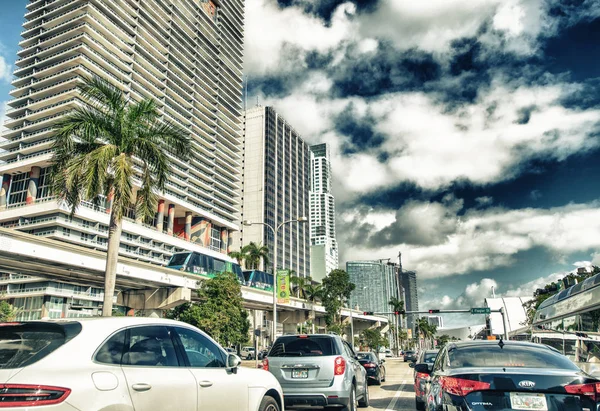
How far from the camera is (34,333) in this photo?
390cm

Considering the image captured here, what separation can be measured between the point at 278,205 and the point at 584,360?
141 meters

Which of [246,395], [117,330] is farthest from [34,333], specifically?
[246,395]

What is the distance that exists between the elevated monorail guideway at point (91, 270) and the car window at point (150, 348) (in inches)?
1097

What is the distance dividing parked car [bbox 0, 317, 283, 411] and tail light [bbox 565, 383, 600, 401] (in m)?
3.43

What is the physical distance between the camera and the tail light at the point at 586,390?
4.84 metres

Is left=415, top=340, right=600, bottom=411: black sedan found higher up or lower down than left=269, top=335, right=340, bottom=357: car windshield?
lower down

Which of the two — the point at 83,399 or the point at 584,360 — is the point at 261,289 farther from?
the point at 83,399

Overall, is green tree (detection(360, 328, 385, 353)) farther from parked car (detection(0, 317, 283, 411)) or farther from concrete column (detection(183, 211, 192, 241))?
parked car (detection(0, 317, 283, 411))

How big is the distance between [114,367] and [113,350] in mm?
175

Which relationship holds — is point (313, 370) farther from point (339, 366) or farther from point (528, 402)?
point (528, 402)

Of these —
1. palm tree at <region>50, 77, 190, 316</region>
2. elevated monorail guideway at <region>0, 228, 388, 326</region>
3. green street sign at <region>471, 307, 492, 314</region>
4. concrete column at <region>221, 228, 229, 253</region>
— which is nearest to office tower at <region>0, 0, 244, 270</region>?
concrete column at <region>221, 228, 229, 253</region>

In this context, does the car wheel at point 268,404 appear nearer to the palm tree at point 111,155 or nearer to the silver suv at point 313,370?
the silver suv at point 313,370

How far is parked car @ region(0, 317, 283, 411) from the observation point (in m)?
3.37

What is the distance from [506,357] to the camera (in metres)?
6.19
